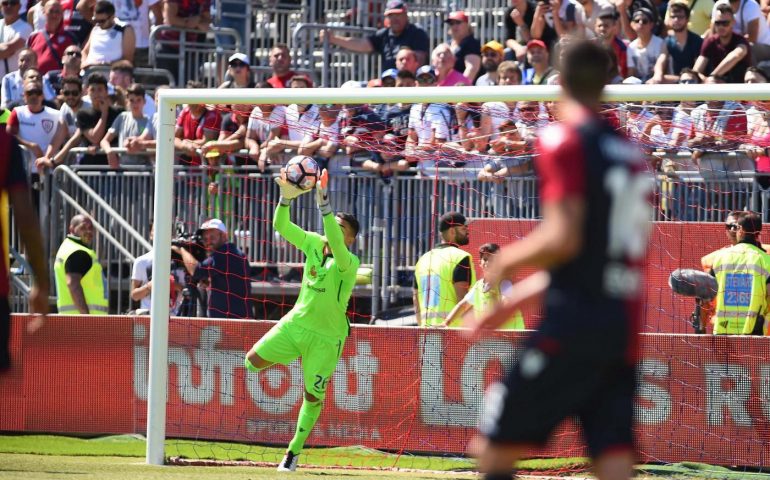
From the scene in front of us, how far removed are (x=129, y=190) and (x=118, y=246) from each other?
2.27ft

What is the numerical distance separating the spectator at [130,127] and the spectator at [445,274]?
14.1ft

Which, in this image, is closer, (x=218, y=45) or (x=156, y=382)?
(x=156, y=382)

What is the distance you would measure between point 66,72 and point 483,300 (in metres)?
7.88

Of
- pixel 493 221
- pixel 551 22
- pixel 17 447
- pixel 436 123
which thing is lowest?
pixel 17 447

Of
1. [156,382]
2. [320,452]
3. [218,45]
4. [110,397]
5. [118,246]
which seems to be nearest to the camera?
[156,382]

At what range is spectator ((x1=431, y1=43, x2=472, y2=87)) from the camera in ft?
48.3

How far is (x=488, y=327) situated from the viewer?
17.2ft

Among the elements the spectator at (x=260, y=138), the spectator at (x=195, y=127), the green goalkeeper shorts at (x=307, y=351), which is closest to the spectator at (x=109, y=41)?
the spectator at (x=195, y=127)

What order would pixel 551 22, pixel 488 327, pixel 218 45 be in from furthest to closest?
1. pixel 218 45
2. pixel 551 22
3. pixel 488 327

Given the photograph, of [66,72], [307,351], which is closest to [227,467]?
[307,351]

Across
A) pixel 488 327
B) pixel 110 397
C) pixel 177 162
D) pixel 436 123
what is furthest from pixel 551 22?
pixel 488 327

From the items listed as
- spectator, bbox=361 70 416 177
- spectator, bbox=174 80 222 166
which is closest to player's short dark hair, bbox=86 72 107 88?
spectator, bbox=174 80 222 166

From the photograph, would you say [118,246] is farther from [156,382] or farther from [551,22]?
[551,22]

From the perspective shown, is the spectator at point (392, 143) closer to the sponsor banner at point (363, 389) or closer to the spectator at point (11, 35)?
the sponsor banner at point (363, 389)
